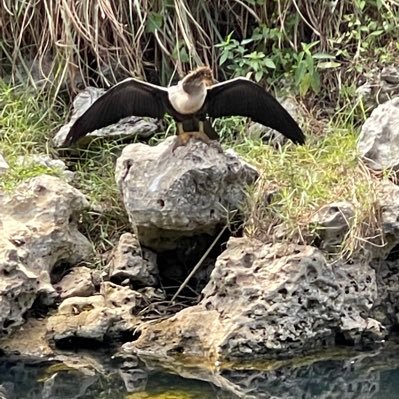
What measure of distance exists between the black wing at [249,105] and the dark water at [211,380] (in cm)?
83

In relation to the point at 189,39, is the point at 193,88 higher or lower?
higher

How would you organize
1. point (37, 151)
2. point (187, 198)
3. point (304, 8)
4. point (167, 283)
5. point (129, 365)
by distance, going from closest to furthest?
point (129, 365) → point (187, 198) → point (167, 283) → point (37, 151) → point (304, 8)

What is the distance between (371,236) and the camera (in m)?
2.88

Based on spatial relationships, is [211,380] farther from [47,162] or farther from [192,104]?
[47,162]

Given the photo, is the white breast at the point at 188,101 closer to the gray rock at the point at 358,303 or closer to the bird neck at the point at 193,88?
the bird neck at the point at 193,88

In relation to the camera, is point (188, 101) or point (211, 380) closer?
point (211, 380)

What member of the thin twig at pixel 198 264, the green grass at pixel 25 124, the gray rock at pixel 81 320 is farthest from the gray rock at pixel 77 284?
the green grass at pixel 25 124

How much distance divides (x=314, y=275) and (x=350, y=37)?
1376 millimetres

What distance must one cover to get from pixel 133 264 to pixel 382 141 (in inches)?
33.7

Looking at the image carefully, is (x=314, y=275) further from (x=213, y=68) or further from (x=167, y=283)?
(x=213, y=68)

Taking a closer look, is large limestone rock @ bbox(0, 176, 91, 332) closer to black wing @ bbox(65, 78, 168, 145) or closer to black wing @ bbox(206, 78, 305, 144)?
black wing @ bbox(65, 78, 168, 145)

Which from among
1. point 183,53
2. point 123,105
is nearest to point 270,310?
A: point 123,105

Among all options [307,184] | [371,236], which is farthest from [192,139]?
[371,236]

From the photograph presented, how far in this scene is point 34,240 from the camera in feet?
9.73
